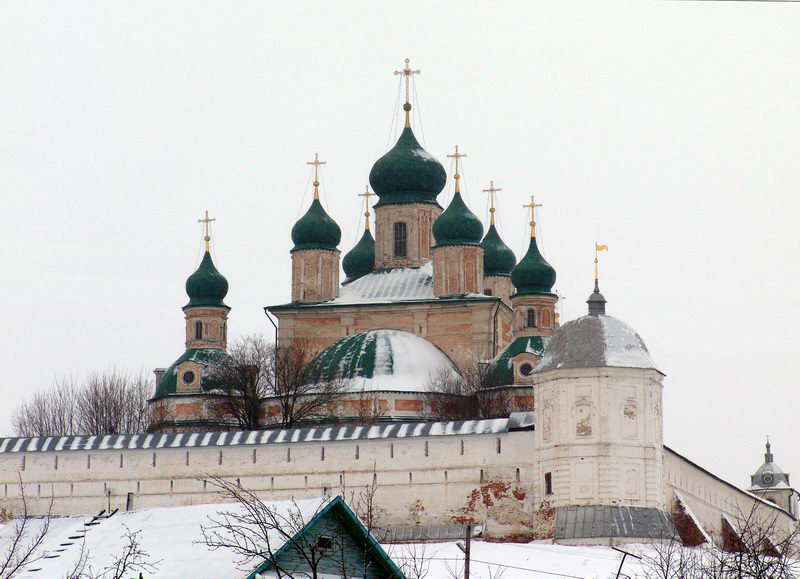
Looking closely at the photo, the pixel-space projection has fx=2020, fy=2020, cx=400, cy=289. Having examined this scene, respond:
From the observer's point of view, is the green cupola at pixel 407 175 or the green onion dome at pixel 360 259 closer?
the green cupola at pixel 407 175

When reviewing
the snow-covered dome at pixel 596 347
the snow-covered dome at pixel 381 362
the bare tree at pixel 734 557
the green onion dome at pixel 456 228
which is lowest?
the bare tree at pixel 734 557

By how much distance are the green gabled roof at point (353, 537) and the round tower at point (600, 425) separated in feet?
34.6

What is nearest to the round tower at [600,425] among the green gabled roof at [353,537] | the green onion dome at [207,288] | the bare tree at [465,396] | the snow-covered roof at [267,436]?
the snow-covered roof at [267,436]

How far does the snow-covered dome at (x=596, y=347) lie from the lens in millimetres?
33000

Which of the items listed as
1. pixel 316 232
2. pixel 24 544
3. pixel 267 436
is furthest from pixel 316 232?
pixel 24 544

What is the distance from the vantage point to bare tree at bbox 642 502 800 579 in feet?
68.7

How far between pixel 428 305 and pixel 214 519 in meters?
20.8

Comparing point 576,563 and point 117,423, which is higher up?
point 117,423

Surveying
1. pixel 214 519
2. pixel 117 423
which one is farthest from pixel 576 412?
pixel 117 423

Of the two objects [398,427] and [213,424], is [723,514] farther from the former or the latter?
[213,424]

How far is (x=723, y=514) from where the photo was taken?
124ft

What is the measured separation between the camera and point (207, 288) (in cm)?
4694

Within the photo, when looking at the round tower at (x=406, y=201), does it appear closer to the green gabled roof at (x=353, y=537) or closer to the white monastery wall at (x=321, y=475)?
the white monastery wall at (x=321, y=475)

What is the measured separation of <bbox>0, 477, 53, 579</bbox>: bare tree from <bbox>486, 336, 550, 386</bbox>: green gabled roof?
1307cm
